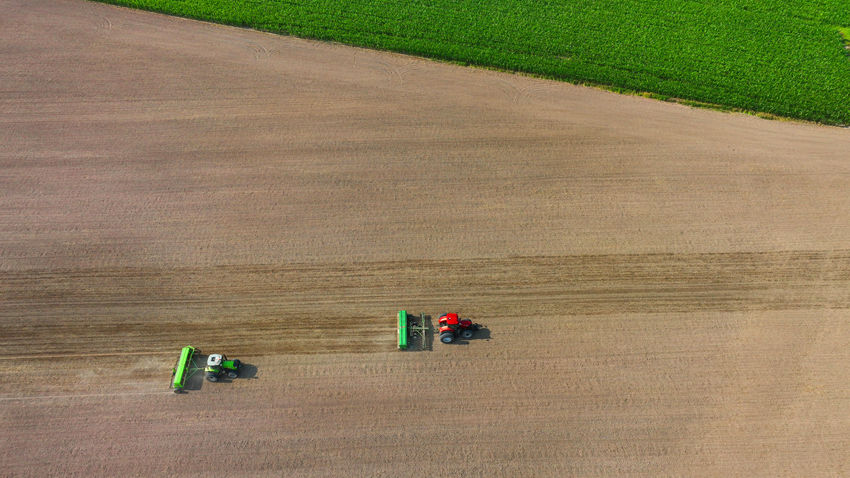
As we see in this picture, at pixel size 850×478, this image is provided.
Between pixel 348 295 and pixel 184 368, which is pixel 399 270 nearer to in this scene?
pixel 348 295

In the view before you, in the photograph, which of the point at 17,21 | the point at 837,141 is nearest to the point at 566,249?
the point at 837,141

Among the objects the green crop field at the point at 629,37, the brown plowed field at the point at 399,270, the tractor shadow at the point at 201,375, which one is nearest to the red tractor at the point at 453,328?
the brown plowed field at the point at 399,270

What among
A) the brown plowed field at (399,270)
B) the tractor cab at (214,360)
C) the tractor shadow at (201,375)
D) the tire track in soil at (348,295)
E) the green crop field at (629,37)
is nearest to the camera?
the brown plowed field at (399,270)

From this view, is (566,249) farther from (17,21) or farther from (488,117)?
(17,21)

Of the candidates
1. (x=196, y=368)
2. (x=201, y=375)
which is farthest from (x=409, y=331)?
(x=196, y=368)

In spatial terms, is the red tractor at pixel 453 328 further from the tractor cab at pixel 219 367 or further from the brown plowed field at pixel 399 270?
the tractor cab at pixel 219 367
